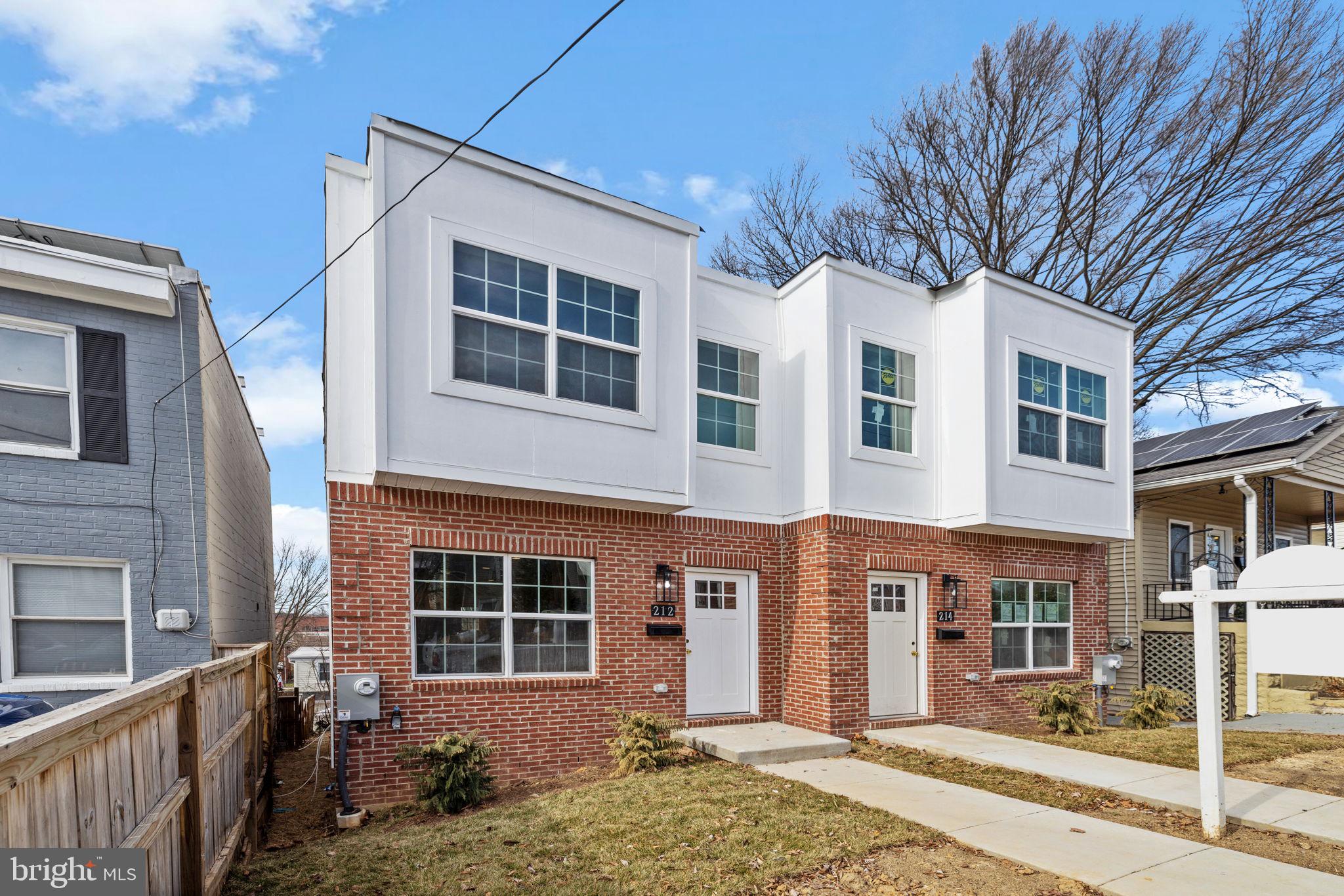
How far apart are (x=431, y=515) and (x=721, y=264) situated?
14757 mm

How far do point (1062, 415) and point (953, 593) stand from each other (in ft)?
10.9

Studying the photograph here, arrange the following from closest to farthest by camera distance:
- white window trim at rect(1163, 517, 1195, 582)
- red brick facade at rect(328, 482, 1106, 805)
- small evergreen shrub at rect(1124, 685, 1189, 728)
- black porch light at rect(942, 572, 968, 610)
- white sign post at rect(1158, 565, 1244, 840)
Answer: white sign post at rect(1158, 565, 1244, 840), red brick facade at rect(328, 482, 1106, 805), small evergreen shrub at rect(1124, 685, 1189, 728), black porch light at rect(942, 572, 968, 610), white window trim at rect(1163, 517, 1195, 582)

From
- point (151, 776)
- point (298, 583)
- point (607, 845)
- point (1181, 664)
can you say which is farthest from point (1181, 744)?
point (298, 583)

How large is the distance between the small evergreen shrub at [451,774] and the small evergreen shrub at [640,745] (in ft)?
4.43

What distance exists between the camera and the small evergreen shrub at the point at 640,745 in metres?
7.94

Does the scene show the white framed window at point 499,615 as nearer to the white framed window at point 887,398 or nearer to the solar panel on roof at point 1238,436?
the white framed window at point 887,398

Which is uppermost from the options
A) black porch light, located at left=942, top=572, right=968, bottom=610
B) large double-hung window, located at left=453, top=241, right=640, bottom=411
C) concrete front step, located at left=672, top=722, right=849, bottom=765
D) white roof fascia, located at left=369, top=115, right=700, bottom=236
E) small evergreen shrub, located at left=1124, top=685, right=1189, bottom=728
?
white roof fascia, located at left=369, top=115, right=700, bottom=236

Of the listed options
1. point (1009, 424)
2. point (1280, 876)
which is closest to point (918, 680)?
point (1009, 424)

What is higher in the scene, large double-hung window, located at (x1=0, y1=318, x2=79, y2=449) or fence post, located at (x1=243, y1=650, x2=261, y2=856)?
large double-hung window, located at (x1=0, y1=318, x2=79, y2=449)

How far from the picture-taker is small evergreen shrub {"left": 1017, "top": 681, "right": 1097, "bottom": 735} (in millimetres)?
10141

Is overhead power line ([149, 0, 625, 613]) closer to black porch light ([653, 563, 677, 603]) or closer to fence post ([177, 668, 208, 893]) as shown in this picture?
fence post ([177, 668, 208, 893])

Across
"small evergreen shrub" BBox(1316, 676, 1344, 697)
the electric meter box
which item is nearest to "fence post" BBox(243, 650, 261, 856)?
the electric meter box

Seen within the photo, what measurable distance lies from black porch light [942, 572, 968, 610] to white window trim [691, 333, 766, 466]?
3.17 meters

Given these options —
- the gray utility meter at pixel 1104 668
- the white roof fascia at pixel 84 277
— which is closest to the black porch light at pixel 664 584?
the white roof fascia at pixel 84 277
